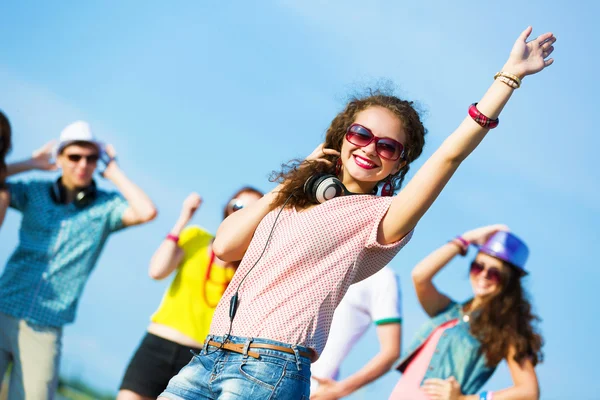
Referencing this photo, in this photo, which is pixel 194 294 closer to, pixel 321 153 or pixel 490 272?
pixel 490 272

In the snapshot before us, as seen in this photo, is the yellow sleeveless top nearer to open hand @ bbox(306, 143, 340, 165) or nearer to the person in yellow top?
the person in yellow top

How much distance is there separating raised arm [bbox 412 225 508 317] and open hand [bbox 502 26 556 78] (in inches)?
114

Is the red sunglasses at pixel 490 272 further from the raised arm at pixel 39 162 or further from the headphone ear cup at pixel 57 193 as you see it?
the raised arm at pixel 39 162

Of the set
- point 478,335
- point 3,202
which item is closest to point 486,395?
point 478,335

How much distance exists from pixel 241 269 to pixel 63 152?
10.9 ft

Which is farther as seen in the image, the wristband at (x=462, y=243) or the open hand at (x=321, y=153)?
the wristband at (x=462, y=243)

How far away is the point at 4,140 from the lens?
234 inches

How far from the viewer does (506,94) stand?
2686 millimetres

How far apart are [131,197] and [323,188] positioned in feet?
11.1

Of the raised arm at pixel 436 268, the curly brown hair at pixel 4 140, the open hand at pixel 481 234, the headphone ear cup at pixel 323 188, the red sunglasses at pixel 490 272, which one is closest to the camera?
the headphone ear cup at pixel 323 188

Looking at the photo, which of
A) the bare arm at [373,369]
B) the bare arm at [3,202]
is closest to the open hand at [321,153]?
the bare arm at [373,369]

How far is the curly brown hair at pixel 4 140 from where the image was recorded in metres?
5.90

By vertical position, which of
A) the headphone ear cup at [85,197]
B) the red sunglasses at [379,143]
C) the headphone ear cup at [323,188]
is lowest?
the headphone ear cup at [85,197]

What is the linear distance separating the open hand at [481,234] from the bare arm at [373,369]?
77 cm
